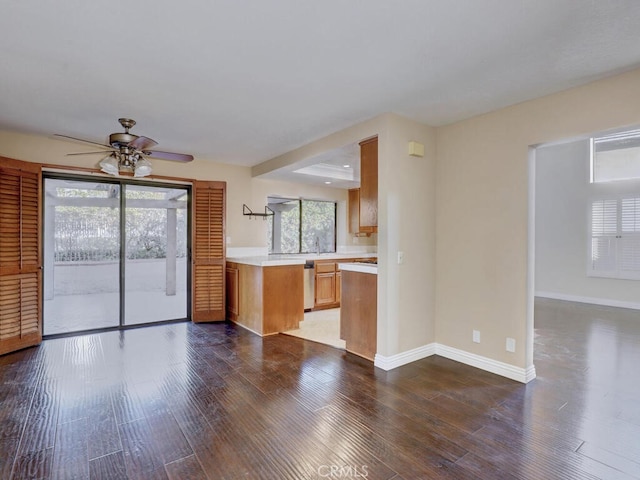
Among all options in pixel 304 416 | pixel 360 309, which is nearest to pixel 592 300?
pixel 360 309

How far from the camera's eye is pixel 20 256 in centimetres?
374

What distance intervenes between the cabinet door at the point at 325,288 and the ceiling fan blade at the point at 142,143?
341 centimetres

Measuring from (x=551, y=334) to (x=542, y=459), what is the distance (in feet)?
9.97

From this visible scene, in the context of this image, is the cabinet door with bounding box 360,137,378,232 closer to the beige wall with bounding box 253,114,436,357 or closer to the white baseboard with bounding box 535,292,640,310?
the beige wall with bounding box 253,114,436,357

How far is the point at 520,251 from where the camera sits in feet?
9.75

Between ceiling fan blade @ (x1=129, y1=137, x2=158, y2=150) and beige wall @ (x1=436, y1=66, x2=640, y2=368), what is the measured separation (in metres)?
2.90

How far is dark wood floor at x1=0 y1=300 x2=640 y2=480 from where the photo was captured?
1.85 m

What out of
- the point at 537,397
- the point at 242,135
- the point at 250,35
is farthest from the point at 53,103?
the point at 537,397

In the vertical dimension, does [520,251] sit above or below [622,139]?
below

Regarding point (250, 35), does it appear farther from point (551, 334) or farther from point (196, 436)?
point (551, 334)

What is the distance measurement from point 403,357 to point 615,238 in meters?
5.55

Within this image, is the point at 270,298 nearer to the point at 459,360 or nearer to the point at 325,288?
the point at 325,288

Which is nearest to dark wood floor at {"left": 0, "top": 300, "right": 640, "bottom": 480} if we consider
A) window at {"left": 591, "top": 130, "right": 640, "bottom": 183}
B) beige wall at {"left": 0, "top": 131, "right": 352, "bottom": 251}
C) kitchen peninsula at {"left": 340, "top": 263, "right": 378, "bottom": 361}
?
kitchen peninsula at {"left": 340, "top": 263, "right": 378, "bottom": 361}

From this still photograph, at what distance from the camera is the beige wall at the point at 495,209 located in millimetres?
2641
